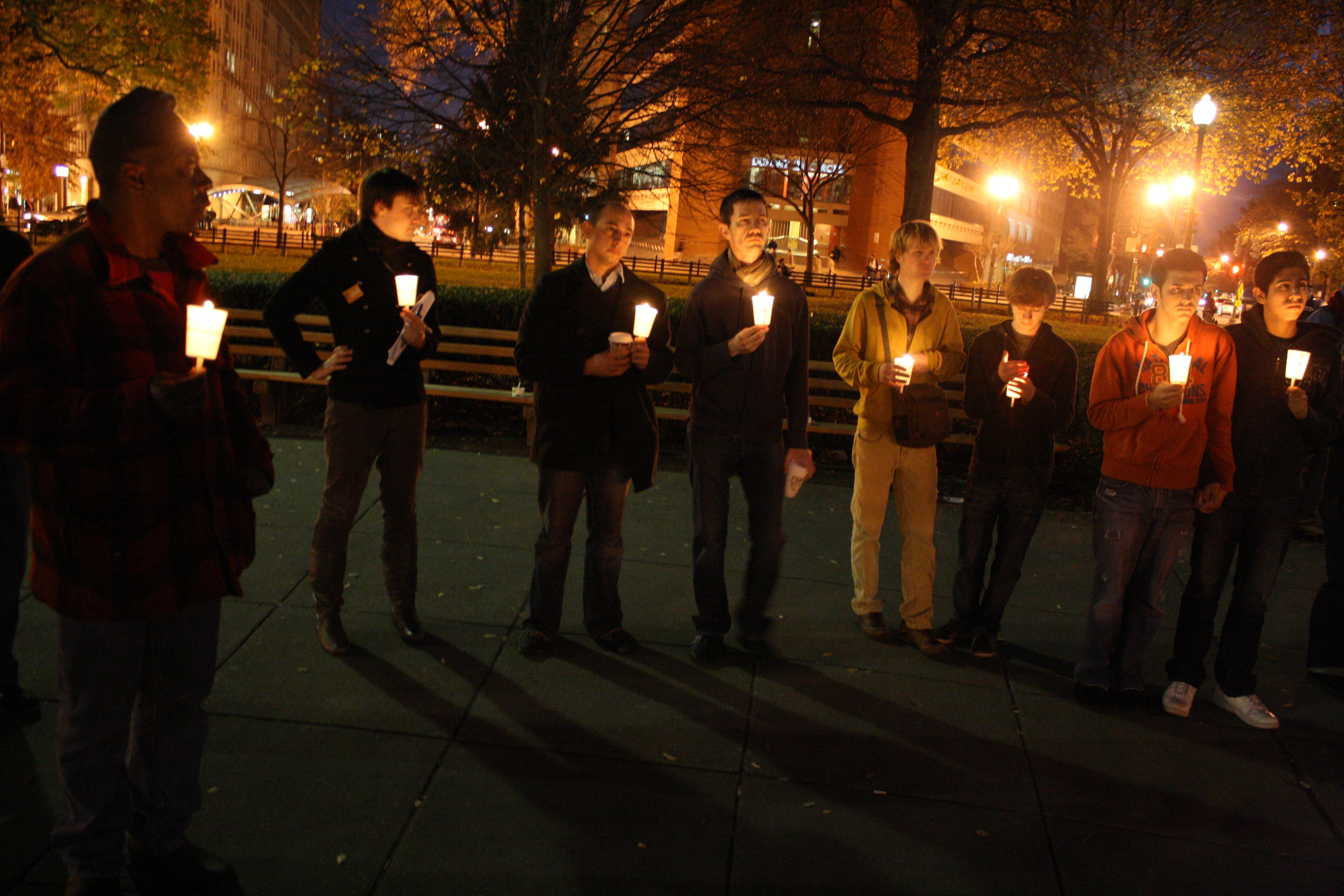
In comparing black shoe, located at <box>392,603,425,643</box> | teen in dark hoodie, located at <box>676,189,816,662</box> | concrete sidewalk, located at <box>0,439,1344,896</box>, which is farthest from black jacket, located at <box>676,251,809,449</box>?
black shoe, located at <box>392,603,425,643</box>

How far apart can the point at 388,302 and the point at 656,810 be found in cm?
248

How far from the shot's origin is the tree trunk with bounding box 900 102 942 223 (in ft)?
53.3

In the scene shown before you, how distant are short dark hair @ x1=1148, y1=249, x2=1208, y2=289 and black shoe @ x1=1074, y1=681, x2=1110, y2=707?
1.78 m

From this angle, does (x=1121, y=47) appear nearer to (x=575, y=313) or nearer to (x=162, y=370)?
(x=575, y=313)

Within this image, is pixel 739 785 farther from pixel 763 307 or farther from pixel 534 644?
pixel 763 307

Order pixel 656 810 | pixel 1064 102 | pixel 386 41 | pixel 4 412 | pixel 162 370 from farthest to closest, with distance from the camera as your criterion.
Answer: pixel 1064 102 → pixel 386 41 → pixel 656 810 → pixel 162 370 → pixel 4 412

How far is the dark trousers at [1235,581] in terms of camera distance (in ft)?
14.9

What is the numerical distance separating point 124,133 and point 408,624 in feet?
9.24

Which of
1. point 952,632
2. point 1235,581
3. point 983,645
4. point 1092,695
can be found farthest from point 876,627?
point 1235,581

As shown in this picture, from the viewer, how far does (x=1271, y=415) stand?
4.50 m

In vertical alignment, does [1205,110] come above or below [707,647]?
above

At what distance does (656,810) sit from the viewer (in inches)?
138

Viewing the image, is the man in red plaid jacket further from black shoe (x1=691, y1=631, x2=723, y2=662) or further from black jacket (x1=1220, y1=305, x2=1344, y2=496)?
black jacket (x1=1220, y1=305, x2=1344, y2=496)

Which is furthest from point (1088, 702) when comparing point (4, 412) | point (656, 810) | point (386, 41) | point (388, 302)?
point (386, 41)
